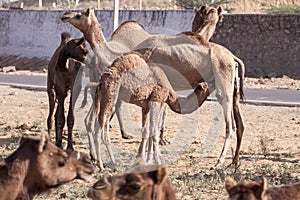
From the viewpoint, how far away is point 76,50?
43.2ft

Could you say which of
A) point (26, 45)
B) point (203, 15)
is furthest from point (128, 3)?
point (203, 15)

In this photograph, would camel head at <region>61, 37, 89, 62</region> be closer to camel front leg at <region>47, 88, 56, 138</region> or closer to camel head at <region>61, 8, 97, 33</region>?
camel head at <region>61, 8, 97, 33</region>

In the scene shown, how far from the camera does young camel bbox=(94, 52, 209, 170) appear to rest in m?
11.9

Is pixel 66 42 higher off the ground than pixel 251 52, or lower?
higher

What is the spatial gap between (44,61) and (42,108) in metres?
16.5

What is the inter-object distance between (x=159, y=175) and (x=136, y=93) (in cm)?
559

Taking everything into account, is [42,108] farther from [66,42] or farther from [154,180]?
[154,180]

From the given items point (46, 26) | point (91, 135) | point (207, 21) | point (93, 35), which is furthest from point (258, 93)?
point (46, 26)

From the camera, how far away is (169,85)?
12.4 metres

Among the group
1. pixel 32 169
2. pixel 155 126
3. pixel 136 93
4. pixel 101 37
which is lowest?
pixel 155 126

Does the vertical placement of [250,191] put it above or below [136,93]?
above

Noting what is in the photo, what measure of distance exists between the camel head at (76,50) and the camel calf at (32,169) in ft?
19.7

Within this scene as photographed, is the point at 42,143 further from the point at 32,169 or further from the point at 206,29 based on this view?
the point at 206,29

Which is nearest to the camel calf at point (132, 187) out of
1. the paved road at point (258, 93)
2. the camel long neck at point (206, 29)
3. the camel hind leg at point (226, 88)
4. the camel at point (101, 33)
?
the camel hind leg at point (226, 88)
